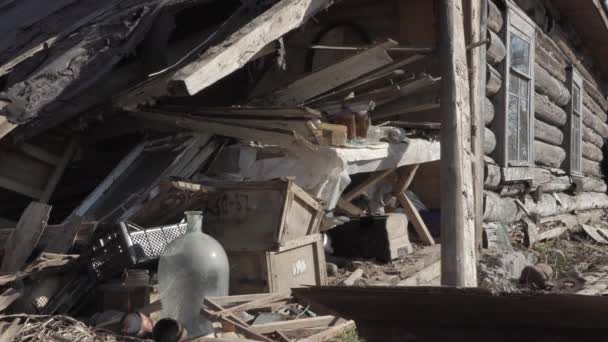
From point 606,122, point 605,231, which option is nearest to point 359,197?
point 605,231

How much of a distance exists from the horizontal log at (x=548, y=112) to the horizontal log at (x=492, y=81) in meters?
1.81

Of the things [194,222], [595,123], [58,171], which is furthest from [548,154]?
[194,222]

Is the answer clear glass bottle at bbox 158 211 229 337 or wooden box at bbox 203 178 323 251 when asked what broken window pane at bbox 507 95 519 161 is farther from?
clear glass bottle at bbox 158 211 229 337

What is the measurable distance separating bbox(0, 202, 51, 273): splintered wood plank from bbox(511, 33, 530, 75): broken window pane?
6.22 metres

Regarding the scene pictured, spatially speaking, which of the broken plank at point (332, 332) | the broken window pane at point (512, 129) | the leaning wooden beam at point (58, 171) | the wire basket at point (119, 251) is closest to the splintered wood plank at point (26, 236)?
the wire basket at point (119, 251)

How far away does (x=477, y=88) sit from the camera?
22.6 feet

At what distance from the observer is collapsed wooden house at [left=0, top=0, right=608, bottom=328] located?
165 inches

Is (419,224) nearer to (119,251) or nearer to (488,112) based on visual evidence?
(488,112)

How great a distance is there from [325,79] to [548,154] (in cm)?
579

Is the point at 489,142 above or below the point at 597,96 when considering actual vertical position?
below

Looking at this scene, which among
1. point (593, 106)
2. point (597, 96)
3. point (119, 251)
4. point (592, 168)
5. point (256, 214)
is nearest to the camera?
point (119, 251)

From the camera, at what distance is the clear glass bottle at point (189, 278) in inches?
133

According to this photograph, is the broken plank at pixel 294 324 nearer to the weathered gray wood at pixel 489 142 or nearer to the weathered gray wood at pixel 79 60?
the weathered gray wood at pixel 79 60

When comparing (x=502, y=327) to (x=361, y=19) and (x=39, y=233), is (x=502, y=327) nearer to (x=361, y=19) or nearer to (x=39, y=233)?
(x=39, y=233)
